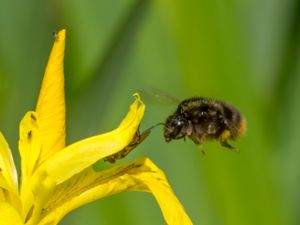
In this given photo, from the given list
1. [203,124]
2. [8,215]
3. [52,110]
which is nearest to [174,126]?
[203,124]

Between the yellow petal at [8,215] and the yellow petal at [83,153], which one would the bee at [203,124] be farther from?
the yellow petal at [8,215]

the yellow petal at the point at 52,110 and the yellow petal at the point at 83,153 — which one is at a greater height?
the yellow petal at the point at 52,110

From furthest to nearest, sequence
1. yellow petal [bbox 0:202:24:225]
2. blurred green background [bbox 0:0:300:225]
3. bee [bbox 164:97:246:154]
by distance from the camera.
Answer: blurred green background [bbox 0:0:300:225]
bee [bbox 164:97:246:154]
yellow petal [bbox 0:202:24:225]

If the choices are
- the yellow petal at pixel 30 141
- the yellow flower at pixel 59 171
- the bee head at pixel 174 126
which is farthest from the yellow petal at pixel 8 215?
the bee head at pixel 174 126

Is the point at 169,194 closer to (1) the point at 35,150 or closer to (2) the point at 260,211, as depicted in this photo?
(1) the point at 35,150

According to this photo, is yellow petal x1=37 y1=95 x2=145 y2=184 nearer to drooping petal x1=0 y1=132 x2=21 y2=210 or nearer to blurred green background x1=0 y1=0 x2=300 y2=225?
drooping petal x1=0 y1=132 x2=21 y2=210

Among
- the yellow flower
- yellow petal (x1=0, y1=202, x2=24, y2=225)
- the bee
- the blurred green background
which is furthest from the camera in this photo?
the blurred green background

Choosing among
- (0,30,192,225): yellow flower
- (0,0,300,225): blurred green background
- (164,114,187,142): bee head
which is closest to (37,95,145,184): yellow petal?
(0,30,192,225): yellow flower
